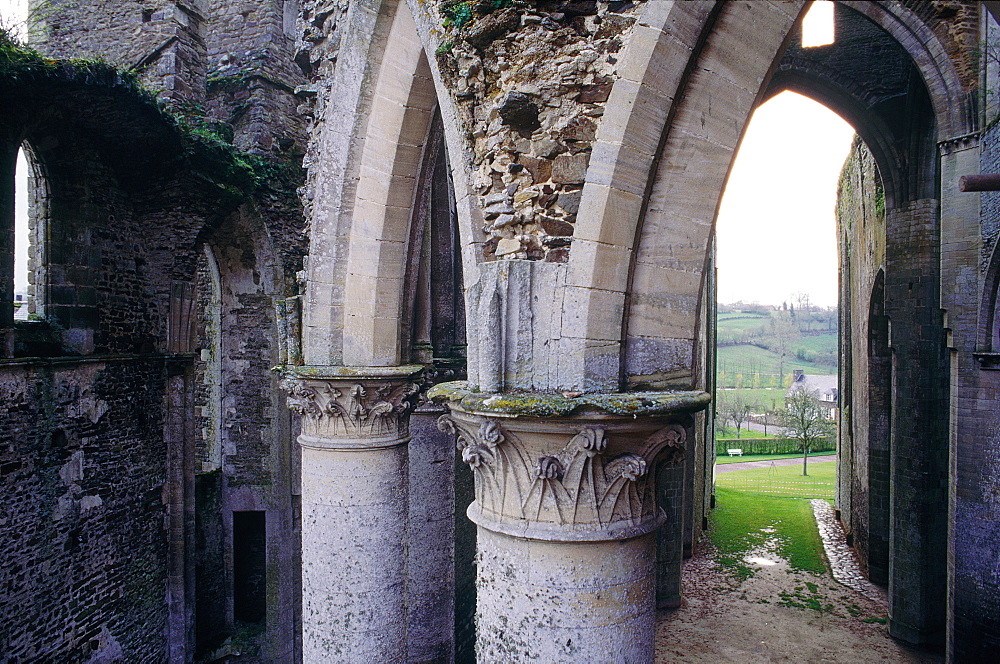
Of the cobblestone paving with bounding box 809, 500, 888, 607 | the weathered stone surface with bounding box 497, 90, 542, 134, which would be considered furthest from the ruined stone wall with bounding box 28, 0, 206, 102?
the cobblestone paving with bounding box 809, 500, 888, 607

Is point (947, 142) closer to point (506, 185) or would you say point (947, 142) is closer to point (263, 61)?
point (506, 185)

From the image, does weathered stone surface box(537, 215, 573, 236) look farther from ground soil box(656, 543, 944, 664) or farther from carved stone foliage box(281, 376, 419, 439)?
ground soil box(656, 543, 944, 664)

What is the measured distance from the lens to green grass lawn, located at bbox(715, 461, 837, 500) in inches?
800

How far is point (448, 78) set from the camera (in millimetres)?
3004

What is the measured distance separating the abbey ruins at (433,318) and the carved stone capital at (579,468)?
0.04ft

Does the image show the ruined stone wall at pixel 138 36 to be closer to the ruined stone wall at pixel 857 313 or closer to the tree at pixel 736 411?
the ruined stone wall at pixel 857 313

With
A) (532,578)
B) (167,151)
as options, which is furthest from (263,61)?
(532,578)

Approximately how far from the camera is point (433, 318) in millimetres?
6719

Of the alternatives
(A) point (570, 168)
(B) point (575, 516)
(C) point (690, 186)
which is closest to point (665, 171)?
(C) point (690, 186)

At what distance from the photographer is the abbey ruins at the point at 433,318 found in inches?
101

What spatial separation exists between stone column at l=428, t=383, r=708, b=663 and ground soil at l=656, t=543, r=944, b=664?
268 inches

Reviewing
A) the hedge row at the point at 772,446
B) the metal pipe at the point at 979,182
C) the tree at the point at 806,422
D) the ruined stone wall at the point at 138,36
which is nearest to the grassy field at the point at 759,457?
the hedge row at the point at 772,446

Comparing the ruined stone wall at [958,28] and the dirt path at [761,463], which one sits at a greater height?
the ruined stone wall at [958,28]

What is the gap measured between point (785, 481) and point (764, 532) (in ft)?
32.7
